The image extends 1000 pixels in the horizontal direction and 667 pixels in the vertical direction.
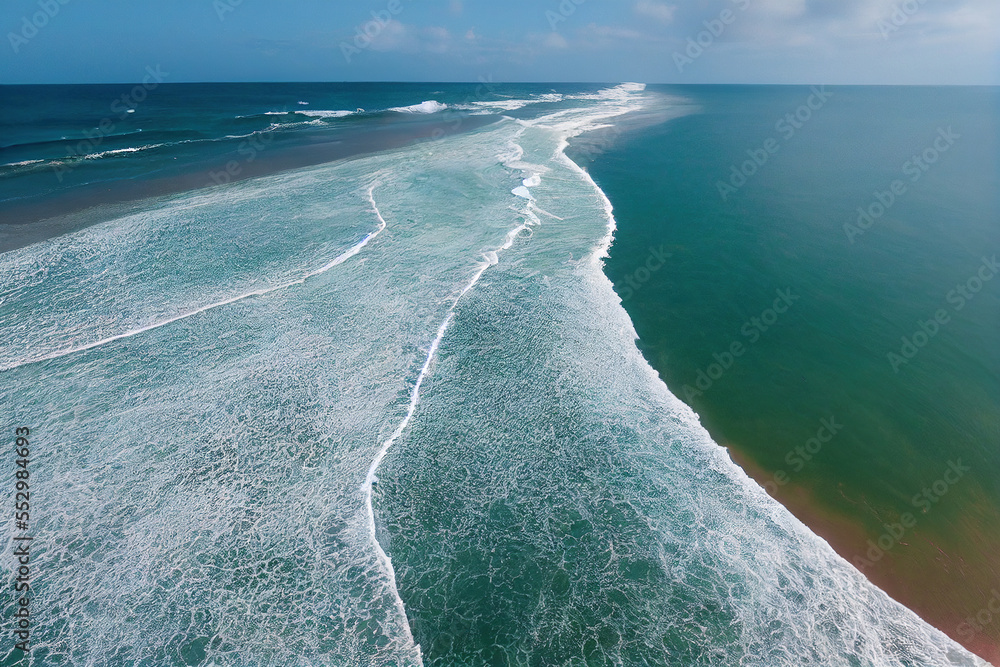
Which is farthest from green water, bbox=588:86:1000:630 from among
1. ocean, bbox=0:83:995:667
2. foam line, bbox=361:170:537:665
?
foam line, bbox=361:170:537:665

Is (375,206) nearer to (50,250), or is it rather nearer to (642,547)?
(50,250)

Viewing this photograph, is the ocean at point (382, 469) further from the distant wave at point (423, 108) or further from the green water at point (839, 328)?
the distant wave at point (423, 108)

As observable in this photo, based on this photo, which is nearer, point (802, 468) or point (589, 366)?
point (802, 468)

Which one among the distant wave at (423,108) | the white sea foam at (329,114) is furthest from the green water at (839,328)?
the distant wave at (423,108)

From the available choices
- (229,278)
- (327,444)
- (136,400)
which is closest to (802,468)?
(327,444)

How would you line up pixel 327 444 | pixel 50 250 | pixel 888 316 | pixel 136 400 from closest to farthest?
pixel 327 444
pixel 136 400
pixel 888 316
pixel 50 250

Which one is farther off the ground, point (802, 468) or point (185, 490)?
point (185, 490)

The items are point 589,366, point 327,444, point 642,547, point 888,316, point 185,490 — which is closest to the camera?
point 642,547
